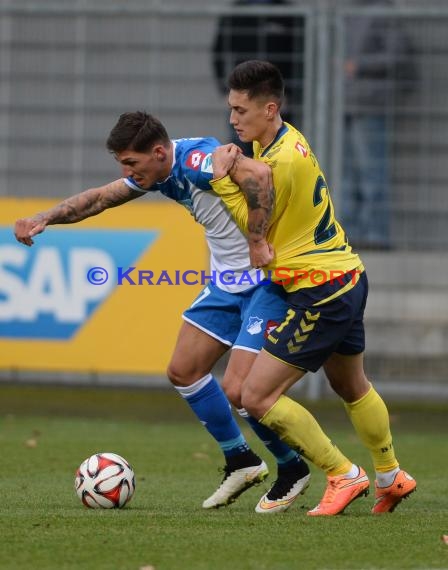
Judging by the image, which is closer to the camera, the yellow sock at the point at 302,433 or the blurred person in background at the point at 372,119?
the yellow sock at the point at 302,433

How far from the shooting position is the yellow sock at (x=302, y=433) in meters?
Result: 6.28

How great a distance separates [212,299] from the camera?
709 centimetres

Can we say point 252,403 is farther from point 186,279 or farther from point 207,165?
point 186,279

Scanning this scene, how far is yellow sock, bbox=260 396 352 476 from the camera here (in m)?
6.28

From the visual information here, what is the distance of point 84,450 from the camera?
943 cm

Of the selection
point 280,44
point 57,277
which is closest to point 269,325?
point 57,277

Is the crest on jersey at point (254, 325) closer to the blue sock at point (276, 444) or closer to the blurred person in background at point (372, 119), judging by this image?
the blue sock at point (276, 444)

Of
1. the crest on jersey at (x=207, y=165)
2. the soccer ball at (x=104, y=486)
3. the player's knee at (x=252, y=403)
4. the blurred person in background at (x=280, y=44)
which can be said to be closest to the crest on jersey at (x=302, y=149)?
the crest on jersey at (x=207, y=165)

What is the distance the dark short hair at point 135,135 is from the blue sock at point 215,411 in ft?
4.37

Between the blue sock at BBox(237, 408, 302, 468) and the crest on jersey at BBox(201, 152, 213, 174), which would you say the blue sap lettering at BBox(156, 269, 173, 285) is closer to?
the blue sock at BBox(237, 408, 302, 468)

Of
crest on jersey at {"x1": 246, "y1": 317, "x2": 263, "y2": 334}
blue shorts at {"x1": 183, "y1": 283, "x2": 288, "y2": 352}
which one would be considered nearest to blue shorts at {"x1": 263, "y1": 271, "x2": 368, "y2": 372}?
crest on jersey at {"x1": 246, "y1": 317, "x2": 263, "y2": 334}

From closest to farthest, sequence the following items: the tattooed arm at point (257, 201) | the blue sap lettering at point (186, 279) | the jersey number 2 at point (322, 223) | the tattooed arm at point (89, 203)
→ the tattooed arm at point (257, 201)
the jersey number 2 at point (322, 223)
the tattooed arm at point (89, 203)
the blue sap lettering at point (186, 279)

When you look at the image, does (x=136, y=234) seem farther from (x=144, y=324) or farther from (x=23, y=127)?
(x=23, y=127)

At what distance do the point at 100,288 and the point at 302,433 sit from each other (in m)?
6.11
